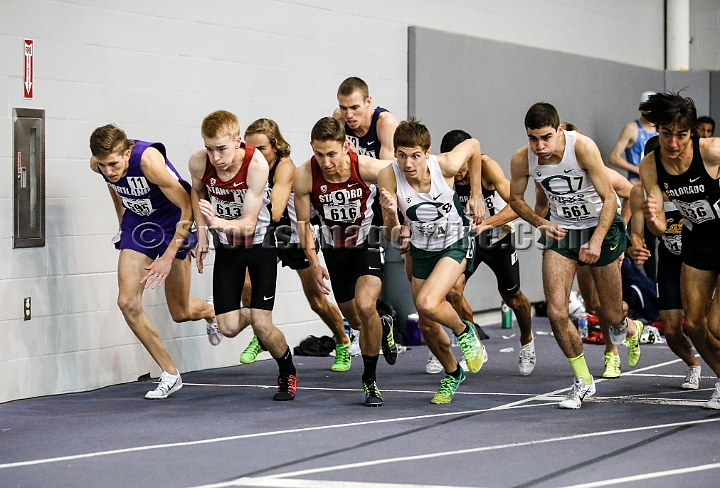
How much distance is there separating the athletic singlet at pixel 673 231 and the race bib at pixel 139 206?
358 centimetres

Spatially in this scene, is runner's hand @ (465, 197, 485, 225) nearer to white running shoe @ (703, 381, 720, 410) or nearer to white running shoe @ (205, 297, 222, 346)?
white running shoe @ (703, 381, 720, 410)

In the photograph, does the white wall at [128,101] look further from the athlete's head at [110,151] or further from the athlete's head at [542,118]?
the athlete's head at [542,118]

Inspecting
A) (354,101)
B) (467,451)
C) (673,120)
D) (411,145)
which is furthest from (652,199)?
(354,101)

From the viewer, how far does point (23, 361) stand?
7414mm

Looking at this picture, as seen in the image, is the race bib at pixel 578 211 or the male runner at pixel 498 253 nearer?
the race bib at pixel 578 211

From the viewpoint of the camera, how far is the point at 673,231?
723cm

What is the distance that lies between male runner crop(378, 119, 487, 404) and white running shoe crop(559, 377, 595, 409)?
0.61 m

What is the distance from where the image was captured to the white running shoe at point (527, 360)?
8250 millimetres

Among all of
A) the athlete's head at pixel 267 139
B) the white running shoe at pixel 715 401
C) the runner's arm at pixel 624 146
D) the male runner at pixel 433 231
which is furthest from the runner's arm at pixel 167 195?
the runner's arm at pixel 624 146

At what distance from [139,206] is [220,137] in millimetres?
952

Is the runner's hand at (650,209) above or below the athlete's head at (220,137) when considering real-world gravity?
below

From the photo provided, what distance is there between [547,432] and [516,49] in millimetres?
7277

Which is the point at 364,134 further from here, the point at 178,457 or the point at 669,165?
the point at 178,457

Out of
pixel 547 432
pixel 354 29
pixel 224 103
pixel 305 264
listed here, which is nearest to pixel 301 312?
pixel 305 264
